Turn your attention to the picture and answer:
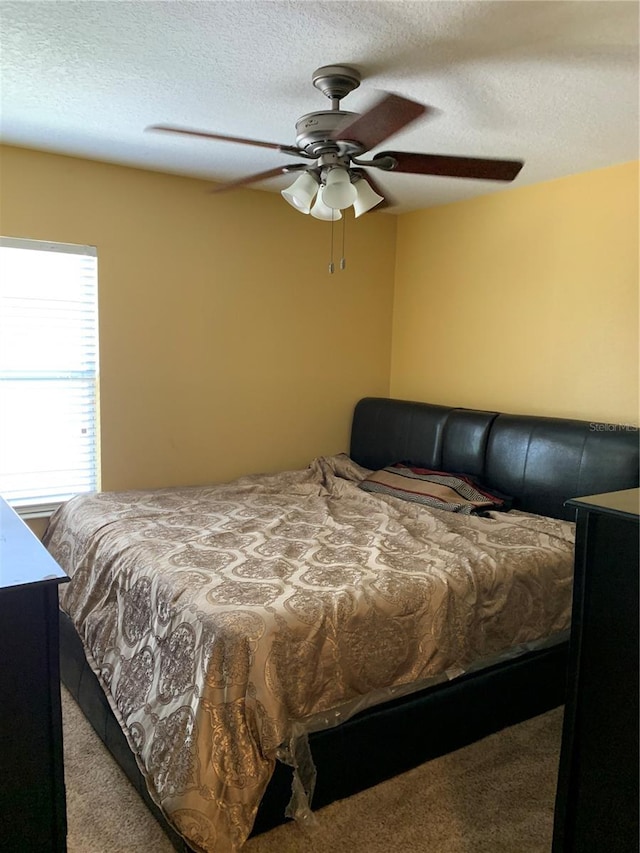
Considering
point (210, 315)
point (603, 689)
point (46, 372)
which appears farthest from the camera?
point (210, 315)

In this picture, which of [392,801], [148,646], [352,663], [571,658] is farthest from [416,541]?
[571,658]

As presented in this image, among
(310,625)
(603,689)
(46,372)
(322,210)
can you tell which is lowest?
(310,625)

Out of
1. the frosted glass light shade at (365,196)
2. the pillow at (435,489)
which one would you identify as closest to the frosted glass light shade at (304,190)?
the frosted glass light shade at (365,196)

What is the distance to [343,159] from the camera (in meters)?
2.04

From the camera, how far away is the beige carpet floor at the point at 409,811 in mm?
1884

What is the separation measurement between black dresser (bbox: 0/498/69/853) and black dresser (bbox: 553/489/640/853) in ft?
3.59

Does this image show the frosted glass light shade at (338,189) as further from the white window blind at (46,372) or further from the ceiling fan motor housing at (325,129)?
the white window blind at (46,372)

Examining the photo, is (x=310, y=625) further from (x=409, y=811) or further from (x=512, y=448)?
(x=512, y=448)

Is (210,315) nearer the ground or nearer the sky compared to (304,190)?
nearer the ground

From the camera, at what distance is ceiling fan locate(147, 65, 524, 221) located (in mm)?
1891

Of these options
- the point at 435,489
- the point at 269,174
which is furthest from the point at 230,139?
the point at 435,489

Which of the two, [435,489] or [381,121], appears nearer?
[381,121]

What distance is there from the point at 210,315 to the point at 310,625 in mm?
2239

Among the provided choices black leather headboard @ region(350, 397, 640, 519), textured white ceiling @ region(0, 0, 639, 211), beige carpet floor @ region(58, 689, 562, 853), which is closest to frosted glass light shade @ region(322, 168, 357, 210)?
textured white ceiling @ region(0, 0, 639, 211)
